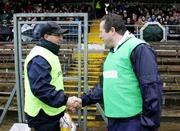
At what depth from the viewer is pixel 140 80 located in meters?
3.07

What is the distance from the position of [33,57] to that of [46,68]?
0.18 m

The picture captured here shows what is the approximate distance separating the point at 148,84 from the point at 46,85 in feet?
3.35

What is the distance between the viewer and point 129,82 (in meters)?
3.19

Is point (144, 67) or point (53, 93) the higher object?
point (144, 67)

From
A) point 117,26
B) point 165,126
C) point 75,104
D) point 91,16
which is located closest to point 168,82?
point 165,126

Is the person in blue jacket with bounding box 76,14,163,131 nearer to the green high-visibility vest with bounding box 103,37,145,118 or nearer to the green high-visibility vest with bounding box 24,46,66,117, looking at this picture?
the green high-visibility vest with bounding box 103,37,145,118

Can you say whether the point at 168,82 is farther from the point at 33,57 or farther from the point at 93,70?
the point at 33,57

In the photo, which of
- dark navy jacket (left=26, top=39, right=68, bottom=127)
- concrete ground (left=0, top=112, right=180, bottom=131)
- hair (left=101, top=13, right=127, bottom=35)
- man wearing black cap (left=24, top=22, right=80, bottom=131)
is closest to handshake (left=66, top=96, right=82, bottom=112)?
man wearing black cap (left=24, top=22, right=80, bottom=131)

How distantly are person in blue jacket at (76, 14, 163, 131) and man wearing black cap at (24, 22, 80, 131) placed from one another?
1.84 ft

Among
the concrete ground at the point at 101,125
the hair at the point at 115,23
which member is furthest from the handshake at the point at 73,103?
the concrete ground at the point at 101,125

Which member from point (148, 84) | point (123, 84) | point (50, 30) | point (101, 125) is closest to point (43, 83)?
point (50, 30)

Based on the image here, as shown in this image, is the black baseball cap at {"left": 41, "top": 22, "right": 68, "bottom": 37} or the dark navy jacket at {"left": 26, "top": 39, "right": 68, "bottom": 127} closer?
the dark navy jacket at {"left": 26, "top": 39, "right": 68, "bottom": 127}

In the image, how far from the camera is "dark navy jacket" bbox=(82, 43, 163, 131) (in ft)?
9.88

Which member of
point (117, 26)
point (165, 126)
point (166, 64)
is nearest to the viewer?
point (117, 26)
